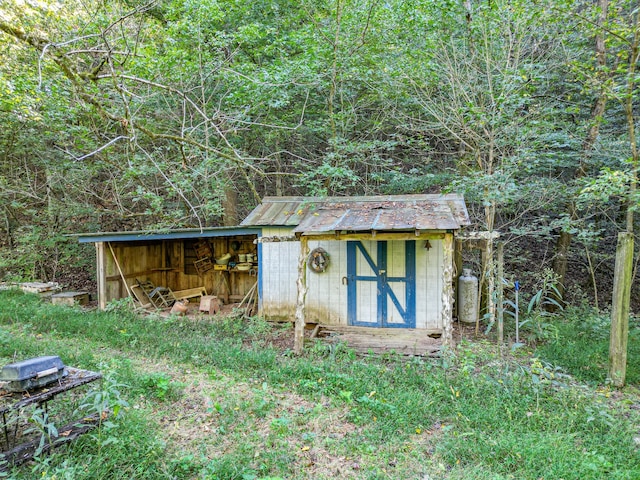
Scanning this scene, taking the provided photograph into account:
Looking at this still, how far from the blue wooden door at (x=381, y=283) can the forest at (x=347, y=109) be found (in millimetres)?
1434

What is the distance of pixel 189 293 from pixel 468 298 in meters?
6.54

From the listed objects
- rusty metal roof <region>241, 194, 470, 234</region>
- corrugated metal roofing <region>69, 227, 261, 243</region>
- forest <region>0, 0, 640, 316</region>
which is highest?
forest <region>0, 0, 640, 316</region>

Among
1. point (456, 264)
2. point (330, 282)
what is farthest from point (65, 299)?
point (456, 264)

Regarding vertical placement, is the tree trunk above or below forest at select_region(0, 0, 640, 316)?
below

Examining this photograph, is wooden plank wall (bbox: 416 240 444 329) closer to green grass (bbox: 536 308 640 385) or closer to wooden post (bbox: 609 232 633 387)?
green grass (bbox: 536 308 640 385)

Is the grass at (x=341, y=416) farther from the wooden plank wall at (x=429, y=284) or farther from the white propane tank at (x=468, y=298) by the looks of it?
the white propane tank at (x=468, y=298)

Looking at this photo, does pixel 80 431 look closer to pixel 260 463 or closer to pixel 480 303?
A: pixel 260 463

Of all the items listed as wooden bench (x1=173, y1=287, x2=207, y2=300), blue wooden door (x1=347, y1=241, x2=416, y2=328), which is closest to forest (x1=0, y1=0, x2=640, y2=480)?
blue wooden door (x1=347, y1=241, x2=416, y2=328)

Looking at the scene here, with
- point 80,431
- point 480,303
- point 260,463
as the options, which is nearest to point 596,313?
point 480,303

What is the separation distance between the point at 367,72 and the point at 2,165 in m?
9.86

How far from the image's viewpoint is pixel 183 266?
31.1 ft

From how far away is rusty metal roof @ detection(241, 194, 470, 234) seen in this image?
530cm

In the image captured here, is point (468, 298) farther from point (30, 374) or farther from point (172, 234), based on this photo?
point (30, 374)

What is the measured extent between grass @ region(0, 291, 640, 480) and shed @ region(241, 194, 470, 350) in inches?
53.3
